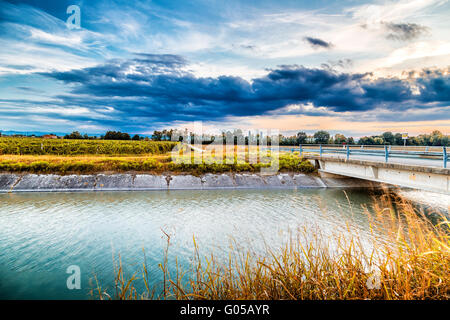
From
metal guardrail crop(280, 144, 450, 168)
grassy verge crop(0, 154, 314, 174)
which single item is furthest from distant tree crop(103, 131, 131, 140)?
metal guardrail crop(280, 144, 450, 168)

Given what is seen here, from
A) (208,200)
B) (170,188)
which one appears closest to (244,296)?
Answer: (208,200)

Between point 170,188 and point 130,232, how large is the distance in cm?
944

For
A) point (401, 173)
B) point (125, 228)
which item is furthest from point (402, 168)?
point (125, 228)

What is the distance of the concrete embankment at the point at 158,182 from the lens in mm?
16875

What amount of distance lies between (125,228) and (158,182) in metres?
9.49

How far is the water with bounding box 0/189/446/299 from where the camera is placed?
5.76 m

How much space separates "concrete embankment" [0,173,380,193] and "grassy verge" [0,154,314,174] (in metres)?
0.68

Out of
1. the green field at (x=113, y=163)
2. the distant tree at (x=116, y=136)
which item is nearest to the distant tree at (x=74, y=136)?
the distant tree at (x=116, y=136)

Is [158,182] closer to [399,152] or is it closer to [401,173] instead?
[401,173]

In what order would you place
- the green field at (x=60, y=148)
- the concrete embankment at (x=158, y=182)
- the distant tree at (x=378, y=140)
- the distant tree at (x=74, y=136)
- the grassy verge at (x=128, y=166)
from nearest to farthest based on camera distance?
the concrete embankment at (x=158, y=182)
the grassy verge at (x=128, y=166)
the green field at (x=60, y=148)
the distant tree at (x=74, y=136)
the distant tree at (x=378, y=140)

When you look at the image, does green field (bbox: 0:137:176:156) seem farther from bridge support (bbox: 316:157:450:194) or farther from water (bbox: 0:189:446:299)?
bridge support (bbox: 316:157:450:194)

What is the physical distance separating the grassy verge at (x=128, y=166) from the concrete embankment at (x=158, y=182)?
0.68 m

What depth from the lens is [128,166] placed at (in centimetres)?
1920

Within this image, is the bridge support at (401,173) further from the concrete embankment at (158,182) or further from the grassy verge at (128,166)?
the grassy verge at (128,166)
